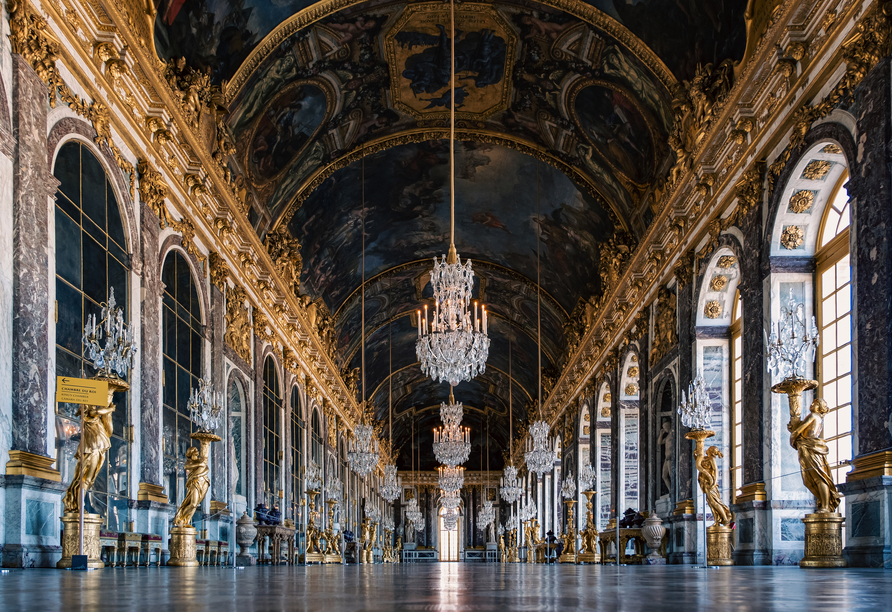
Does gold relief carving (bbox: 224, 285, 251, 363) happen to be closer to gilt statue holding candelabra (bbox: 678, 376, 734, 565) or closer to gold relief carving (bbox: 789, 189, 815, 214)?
gilt statue holding candelabra (bbox: 678, 376, 734, 565)

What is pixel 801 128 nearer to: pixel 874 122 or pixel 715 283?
pixel 874 122

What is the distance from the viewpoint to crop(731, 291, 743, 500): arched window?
1532 cm

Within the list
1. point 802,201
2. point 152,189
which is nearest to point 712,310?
point 802,201

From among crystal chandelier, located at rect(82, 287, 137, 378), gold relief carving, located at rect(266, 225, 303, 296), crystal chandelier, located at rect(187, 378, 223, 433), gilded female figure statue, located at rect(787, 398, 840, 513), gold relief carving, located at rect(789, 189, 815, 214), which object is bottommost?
gilded female figure statue, located at rect(787, 398, 840, 513)

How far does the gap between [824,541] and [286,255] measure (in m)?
16.2

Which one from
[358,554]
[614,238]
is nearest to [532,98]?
[614,238]

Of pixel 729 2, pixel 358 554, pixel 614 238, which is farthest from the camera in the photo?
pixel 358 554

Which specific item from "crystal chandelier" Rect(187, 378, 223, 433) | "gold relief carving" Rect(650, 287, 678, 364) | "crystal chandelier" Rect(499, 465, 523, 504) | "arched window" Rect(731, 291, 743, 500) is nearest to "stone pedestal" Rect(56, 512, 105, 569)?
"crystal chandelier" Rect(187, 378, 223, 433)

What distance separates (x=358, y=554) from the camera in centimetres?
2872

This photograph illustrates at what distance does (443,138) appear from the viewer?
74.1ft

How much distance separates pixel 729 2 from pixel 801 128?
134 inches

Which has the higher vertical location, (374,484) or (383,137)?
(383,137)

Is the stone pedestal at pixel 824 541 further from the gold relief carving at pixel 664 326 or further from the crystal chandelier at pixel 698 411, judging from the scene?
the gold relief carving at pixel 664 326

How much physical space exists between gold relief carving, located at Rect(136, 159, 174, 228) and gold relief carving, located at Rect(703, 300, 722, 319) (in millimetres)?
9154
